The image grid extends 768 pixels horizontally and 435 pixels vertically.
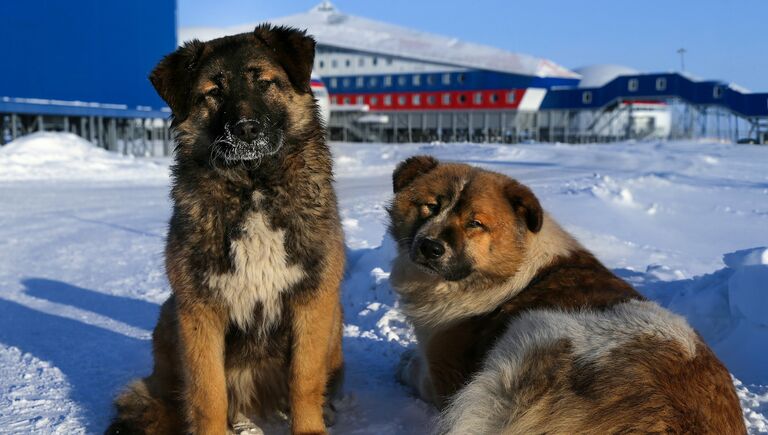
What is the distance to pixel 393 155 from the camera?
30016 millimetres

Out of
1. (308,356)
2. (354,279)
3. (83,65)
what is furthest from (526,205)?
(83,65)

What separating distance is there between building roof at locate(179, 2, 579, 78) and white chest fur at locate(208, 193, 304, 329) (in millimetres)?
46138

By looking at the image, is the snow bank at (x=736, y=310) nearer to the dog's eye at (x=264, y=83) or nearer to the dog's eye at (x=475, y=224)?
the dog's eye at (x=475, y=224)

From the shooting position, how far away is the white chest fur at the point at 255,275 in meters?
3.00

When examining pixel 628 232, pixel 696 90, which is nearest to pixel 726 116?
pixel 696 90

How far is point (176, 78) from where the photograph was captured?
131 inches

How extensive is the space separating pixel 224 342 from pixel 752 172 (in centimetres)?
1893

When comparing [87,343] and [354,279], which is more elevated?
[354,279]

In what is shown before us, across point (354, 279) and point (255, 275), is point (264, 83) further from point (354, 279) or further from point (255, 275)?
point (354, 279)

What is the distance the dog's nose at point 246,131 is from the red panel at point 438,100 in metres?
48.9

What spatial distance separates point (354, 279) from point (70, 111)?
25466mm

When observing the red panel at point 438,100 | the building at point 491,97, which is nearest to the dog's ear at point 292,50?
the building at point 491,97

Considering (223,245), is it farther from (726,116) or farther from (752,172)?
(726,116)

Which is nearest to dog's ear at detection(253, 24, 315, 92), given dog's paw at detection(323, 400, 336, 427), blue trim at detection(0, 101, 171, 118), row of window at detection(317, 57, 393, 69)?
dog's paw at detection(323, 400, 336, 427)
